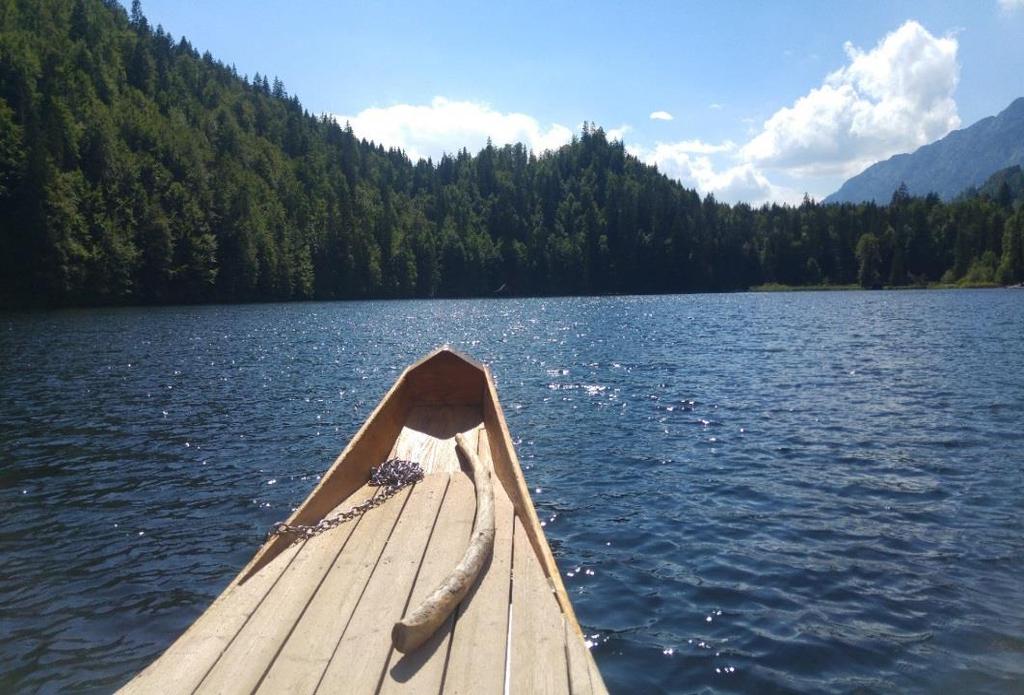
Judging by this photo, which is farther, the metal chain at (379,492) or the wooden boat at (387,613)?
the metal chain at (379,492)

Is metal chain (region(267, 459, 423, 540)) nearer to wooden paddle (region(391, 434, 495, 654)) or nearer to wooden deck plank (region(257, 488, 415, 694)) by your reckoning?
wooden deck plank (region(257, 488, 415, 694))

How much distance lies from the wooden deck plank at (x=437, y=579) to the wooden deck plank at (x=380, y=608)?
2.9 inches

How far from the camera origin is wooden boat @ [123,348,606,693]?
4.50 metres

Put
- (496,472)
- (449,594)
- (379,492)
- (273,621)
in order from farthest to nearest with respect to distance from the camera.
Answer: (496,472) < (379,492) < (273,621) < (449,594)

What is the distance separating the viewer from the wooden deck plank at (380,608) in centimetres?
454

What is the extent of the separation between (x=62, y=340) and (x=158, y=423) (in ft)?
95.0

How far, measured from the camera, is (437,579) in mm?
6047

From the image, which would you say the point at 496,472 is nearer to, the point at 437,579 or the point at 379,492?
the point at 379,492

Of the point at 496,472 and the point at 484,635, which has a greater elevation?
the point at 484,635

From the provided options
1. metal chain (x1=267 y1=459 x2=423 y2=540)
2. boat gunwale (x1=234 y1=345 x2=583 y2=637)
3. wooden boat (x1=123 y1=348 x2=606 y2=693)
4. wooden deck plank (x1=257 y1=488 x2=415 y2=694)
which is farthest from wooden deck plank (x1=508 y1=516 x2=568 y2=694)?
metal chain (x1=267 y1=459 x2=423 y2=540)

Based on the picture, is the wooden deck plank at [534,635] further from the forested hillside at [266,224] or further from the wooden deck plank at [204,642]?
the forested hillside at [266,224]

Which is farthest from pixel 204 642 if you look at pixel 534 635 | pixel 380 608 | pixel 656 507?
pixel 656 507

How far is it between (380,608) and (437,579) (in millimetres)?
649

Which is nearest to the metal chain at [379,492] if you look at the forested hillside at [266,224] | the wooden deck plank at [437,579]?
the wooden deck plank at [437,579]
